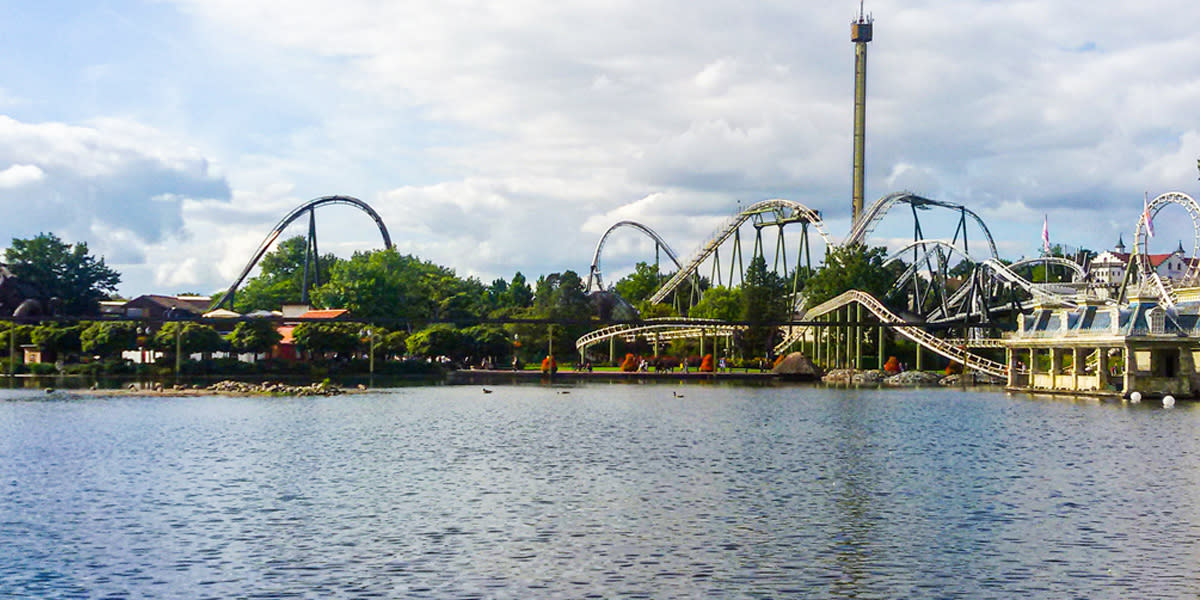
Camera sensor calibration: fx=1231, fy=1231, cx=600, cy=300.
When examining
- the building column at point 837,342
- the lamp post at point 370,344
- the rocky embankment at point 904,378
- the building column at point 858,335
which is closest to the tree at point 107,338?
the lamp post at point 370,344

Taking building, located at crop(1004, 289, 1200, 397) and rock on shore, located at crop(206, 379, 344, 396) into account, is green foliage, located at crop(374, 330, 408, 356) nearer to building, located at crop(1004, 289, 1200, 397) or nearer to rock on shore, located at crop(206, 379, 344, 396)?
rock on shore, located at crop(206, 379, 344, 396)

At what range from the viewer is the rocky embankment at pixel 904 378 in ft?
338

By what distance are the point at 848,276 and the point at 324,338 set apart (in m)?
52.8

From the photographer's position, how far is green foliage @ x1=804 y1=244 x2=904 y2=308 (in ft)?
414

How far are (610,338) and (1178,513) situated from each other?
346 feet

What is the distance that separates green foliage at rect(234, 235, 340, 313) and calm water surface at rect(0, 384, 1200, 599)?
120 m

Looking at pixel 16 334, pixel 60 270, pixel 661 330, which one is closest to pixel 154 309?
pixel 60 270

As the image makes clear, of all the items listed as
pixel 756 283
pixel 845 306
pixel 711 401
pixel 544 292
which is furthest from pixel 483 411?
pixel 544 292

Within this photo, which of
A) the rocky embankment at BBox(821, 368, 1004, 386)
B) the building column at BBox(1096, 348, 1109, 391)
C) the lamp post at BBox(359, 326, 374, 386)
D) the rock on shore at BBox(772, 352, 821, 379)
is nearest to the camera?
the building column at BBox(1096, 348, 1109, 391)

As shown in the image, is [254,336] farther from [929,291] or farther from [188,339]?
[929,291]

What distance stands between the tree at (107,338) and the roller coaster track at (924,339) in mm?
65401

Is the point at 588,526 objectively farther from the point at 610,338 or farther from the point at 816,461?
the point at 610,338

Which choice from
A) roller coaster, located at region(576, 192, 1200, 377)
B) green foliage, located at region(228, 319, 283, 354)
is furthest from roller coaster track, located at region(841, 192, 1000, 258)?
green foliage, located at region(228, 319, 283, 354)

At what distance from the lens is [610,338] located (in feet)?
442
